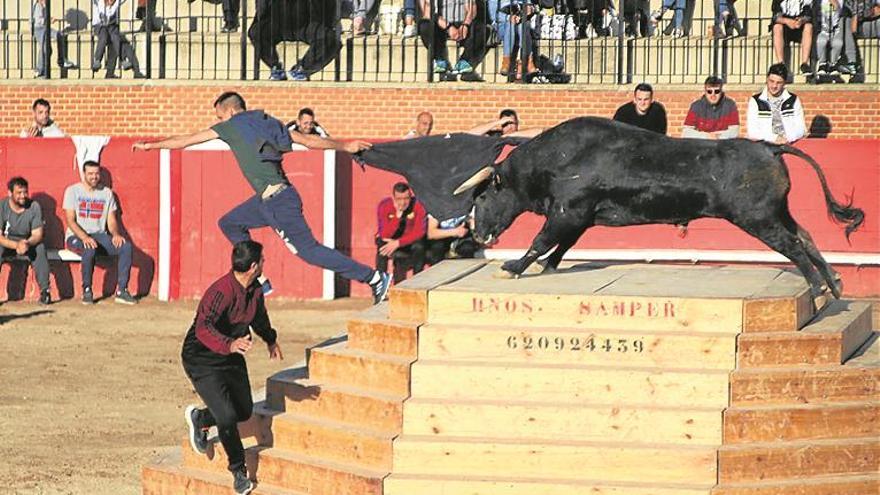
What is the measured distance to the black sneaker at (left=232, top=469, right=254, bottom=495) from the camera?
11328 mm

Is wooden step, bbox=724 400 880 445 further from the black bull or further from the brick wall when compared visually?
the brick wall

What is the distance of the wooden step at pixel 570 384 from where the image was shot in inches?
444

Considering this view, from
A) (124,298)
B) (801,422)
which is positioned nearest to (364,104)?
(124,298)

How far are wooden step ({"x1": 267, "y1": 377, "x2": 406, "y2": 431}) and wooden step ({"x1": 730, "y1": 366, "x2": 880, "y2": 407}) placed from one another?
199 centimetres

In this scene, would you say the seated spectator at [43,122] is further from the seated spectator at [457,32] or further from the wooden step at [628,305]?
the wooden step at [628,305]

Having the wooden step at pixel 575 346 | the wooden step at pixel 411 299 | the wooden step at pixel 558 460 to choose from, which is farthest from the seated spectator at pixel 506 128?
the wooden step at pixel 558 460

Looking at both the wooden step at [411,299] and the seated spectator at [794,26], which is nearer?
the wooden step at [411,299]

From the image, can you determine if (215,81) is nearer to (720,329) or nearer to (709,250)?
(709,250)

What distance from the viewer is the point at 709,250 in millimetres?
19656

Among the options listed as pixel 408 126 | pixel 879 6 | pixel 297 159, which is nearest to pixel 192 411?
pixel 297 159

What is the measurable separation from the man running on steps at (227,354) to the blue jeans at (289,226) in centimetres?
309

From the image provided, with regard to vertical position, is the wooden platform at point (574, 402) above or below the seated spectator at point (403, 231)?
below

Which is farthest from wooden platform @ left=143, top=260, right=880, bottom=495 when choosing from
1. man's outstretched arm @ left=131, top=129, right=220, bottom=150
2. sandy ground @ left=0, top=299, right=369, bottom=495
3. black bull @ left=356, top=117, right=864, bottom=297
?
man's outstretched arm @ left=131, top=129, right=220, bottom=150

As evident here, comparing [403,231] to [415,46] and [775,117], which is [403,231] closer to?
[775,117]
